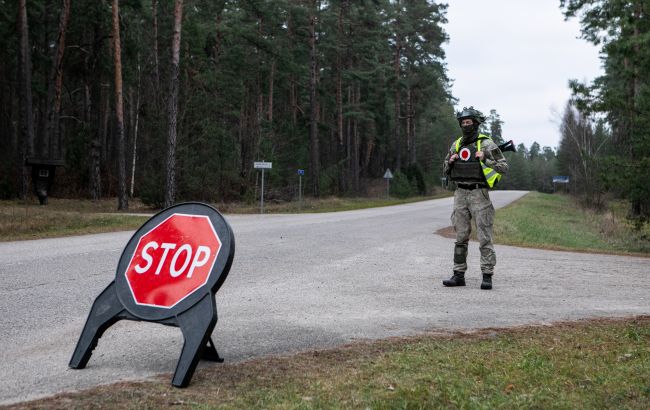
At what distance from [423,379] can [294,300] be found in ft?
10.2

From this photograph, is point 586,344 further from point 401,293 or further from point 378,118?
point 378,118

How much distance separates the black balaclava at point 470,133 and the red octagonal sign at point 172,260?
14.3 ft

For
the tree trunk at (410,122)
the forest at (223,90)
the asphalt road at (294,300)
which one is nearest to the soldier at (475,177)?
the asphalt road at (294,300)

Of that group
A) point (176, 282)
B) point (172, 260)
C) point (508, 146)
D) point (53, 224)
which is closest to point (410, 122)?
point (53, 224)

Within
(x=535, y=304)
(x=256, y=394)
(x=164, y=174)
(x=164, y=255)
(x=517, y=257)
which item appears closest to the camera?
(x=256, y=394)

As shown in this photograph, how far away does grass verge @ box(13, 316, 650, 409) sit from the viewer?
3.50 m

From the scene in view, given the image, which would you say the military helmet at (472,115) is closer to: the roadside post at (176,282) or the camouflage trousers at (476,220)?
the camouflage trousers at (476,220)

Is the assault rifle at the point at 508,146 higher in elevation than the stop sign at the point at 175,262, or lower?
higher

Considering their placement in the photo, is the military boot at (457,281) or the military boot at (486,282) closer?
the military boot at (486,282)

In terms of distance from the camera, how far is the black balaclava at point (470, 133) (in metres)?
7.57

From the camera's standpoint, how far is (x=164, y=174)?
25.9m

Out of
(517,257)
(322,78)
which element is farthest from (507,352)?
(322,78)

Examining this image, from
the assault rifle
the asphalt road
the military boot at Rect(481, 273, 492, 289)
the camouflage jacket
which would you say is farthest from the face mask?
the asphalt road

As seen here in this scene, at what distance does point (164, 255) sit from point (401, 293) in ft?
12.4
